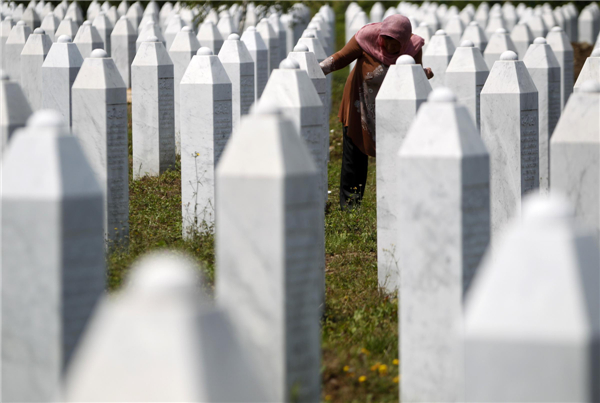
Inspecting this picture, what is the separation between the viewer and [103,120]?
22.6ft

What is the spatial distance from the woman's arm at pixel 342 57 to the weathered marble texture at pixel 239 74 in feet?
4.83

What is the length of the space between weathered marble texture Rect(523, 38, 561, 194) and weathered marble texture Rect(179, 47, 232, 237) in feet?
11.1

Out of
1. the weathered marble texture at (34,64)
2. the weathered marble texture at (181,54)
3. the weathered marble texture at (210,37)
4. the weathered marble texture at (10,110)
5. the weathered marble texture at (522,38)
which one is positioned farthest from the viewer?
the weathered marble texture at (522,38)

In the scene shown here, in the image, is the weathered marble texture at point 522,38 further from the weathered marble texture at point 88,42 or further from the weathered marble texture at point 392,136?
the weathered marble texture at point 392,136

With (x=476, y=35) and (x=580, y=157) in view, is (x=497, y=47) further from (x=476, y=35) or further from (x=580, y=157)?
(x=580, y=157)

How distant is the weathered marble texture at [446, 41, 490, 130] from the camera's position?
838cm

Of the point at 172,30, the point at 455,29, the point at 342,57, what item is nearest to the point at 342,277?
the point at 342,57

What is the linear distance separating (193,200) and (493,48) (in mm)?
5956

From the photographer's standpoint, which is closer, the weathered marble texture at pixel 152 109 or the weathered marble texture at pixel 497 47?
the weathered marble texture at pixel 152 109

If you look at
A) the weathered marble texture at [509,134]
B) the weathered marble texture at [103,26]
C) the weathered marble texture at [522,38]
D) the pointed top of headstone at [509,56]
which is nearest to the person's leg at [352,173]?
the weathered marble texture at [509,134]

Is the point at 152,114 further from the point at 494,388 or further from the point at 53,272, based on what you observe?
the point at 494,388

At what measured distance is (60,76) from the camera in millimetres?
8273

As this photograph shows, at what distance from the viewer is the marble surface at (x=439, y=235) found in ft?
13.7

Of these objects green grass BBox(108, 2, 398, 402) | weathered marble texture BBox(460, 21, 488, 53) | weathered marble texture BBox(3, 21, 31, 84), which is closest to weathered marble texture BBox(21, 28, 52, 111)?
weathered marble texture BBox(3, 21, 31, 84)
